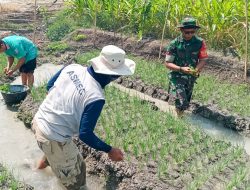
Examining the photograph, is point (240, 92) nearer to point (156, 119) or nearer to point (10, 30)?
point (156, 119)

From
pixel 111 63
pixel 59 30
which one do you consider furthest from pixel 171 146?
pixel 59 30

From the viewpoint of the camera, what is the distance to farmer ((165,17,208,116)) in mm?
5788

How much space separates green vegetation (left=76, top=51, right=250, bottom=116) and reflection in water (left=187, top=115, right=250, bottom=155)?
15.0 inches

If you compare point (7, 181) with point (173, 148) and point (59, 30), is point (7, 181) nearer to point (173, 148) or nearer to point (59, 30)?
point (173, 148)

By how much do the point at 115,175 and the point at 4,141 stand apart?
206 centimetres

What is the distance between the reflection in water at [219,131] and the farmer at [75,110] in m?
2.61

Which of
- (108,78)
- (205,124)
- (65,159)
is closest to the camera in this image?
(108,78)

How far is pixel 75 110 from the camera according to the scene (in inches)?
135

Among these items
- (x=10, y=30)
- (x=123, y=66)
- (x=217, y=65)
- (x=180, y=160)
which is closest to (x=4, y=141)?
(x=180, y=160)

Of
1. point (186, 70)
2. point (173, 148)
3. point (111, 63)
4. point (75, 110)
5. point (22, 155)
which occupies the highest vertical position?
point (111, 63)

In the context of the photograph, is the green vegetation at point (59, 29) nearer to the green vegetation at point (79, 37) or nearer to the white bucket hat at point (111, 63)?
the green vegetation at point (79, 37)

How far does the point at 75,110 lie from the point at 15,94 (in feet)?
11.3

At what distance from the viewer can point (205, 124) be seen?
6.36 meters

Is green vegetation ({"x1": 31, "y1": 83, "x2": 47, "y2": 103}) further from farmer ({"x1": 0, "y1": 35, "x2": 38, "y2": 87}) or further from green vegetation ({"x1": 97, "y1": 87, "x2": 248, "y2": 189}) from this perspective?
green vegetation ({"x1": 97, "y1": 87, "x2": 248, "y2": 189})
